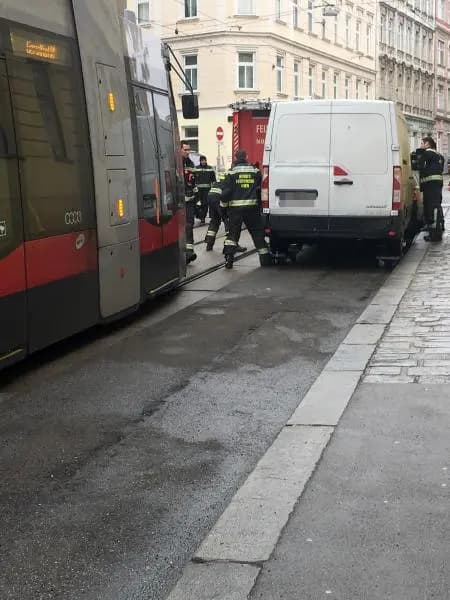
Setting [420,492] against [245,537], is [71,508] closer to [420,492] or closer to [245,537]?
[245,537]

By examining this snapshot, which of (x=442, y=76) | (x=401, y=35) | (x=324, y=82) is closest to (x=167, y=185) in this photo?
(x=324, y=82)

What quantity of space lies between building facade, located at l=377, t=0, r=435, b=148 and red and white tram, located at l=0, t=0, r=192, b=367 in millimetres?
52741

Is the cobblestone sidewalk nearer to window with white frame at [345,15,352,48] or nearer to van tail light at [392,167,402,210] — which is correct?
van tail light at [392,167,402,210]

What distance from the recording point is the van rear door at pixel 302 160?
12438mm

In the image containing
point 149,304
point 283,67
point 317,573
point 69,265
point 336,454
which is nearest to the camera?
point 317,573

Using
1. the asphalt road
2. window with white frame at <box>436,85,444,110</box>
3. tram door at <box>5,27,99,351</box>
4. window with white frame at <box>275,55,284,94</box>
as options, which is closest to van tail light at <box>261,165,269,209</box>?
the asphalt road

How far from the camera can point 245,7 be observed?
43312 millimetres

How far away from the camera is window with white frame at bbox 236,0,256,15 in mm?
43125

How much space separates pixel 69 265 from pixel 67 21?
6.48 ft

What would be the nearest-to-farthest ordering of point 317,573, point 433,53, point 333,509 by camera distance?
point 317,573 < point 333,509 < point 433,53

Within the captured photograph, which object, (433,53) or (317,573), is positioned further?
(433,53)

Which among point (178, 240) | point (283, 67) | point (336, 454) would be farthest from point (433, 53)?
point (336, 454)

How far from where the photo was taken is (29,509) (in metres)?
4.12

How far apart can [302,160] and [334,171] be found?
486 mm
